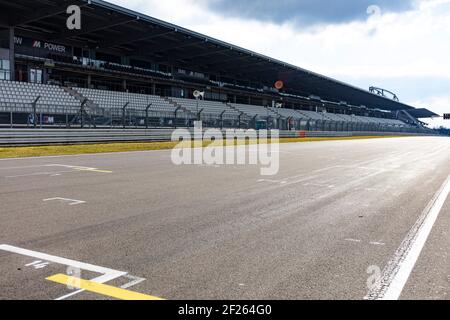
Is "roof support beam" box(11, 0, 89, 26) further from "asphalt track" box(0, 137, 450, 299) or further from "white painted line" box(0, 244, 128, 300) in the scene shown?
"white painted line" box(0, 244, 128, 300)

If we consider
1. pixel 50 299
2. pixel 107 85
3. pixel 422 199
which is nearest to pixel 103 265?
pixel 50 299

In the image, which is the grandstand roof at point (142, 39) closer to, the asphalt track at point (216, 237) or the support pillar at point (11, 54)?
the support pillar at point (11, 54)

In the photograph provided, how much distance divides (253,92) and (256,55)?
15.4 metres

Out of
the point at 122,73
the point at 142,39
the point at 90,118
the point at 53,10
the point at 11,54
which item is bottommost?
the point at 90,118

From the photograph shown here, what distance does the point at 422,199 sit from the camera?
7.63 meters

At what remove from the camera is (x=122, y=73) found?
145ft

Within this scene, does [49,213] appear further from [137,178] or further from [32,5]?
[32,5]

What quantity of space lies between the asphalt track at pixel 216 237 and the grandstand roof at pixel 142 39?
25.3 m

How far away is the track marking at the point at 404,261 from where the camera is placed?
3.24m

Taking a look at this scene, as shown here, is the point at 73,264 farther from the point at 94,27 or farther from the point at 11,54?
the point at 94,27

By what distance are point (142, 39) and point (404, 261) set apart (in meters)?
38.8

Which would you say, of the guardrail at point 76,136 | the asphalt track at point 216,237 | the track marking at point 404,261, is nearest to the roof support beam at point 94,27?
the guardrail at point 76,136

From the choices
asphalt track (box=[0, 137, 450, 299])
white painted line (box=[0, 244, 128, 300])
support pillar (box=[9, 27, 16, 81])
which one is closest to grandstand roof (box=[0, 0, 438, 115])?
support pillar (box=[9, 27, 16, 81])

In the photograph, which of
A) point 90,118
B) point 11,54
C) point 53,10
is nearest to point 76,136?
point 90,118
